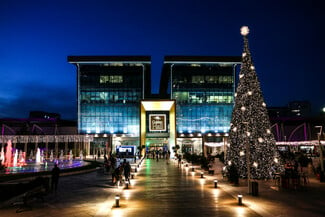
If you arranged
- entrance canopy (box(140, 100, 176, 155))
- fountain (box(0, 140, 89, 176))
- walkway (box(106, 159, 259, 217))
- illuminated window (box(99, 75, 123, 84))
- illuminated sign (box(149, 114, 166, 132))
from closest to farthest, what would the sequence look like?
walkway (box(106, 159, 259, 217)) < fountain (box(0, 140, 89, 176)) < entrance canopy (box(140, 100, 176, 155)) < illuminated sign (box(149, 114, 166, 132)) < illuminated window (box(99, 75, 123, 84))

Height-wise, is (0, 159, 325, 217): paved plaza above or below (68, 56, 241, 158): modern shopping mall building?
below

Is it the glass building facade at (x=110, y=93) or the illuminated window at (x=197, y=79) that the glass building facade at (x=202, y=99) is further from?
the glass building facade at (x=110, y=93)

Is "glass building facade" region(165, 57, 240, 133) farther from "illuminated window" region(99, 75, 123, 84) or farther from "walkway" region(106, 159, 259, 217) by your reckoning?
"walkway" region(106, 159, 259, 217)

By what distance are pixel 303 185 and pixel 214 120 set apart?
191ft

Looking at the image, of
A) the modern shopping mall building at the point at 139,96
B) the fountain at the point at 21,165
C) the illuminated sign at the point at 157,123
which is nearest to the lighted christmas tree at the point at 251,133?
the fountain at the point at 21,165

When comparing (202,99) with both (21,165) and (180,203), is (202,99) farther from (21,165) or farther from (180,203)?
(180,203)

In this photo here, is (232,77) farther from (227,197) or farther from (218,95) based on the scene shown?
(227,197)

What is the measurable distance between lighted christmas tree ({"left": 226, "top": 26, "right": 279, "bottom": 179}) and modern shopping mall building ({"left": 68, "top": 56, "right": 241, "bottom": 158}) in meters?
54.5

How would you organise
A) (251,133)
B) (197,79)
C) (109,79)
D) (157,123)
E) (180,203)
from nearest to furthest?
(180,203) < (251,133) < (157,123) < (109,79) < (197,79)

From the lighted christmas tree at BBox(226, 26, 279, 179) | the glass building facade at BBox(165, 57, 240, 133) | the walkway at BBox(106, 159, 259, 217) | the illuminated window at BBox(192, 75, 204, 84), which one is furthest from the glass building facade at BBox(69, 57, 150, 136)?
the walkway at BBox(106, 159, 259, 217)

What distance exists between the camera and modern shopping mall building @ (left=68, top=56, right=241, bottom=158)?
74.2 metres

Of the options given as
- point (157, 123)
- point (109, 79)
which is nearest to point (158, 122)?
point (157, 123)

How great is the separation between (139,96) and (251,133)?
5775cm

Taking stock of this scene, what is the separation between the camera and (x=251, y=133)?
18703 mm
